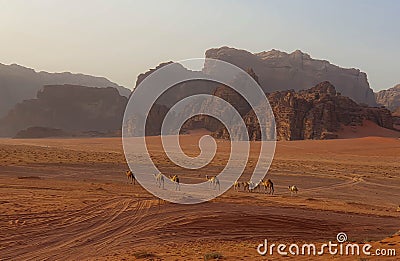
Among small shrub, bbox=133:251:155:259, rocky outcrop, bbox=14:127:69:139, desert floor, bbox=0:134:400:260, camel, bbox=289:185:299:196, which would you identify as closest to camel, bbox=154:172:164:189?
desert floor, bbox=0:134:400:260

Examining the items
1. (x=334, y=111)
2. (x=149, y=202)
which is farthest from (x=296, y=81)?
(x=149, y=202)

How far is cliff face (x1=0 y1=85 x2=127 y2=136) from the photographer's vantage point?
138 metres

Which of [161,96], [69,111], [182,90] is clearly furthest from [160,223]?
[69,111]

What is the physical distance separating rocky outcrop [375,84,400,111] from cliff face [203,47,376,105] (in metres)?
7.91

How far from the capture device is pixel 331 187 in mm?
27875

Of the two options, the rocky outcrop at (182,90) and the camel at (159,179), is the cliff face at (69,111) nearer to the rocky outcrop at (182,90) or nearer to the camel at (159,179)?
the rocky outcrop at (182,90)

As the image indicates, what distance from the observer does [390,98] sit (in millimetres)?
159000

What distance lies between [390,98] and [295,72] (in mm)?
43444

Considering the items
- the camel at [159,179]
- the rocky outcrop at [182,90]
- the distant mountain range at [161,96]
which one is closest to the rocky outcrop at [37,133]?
the distant mountain range at [161,96]

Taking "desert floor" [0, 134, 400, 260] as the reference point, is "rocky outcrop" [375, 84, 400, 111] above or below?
above

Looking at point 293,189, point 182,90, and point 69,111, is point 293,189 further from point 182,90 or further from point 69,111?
point 69,111

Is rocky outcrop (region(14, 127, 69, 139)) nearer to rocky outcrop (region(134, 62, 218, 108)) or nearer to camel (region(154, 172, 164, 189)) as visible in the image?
rocky outcrop (region(134, 62, 218, 108))

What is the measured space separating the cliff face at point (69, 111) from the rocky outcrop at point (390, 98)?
95955mm

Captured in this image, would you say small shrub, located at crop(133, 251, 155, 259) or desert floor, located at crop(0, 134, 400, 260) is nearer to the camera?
small shrub, located at crop(133, 251, 155, 259)
